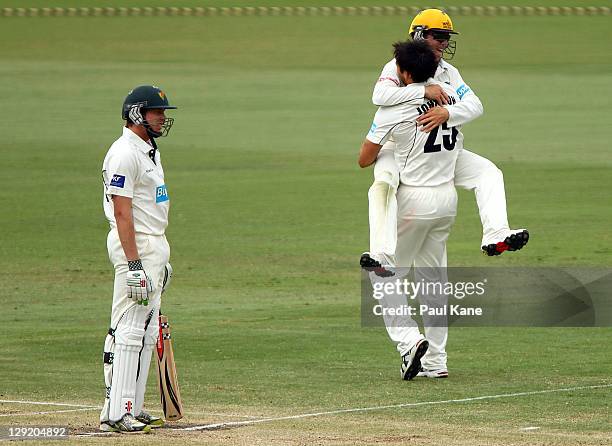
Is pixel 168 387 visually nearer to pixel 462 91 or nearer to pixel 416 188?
pixel 416 188

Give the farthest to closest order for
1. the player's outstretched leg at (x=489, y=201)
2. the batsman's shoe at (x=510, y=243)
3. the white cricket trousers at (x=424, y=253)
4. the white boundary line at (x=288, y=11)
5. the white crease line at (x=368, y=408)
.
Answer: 1. the white boundary line at (x=288, y=11)
2. the white cricket trousers at (x=424, y=253)
3. the player's outstretched leg at (x=489, y=201)
4. the batsman's shoe at (x=510, y=243)
5. the white crease line at (x=368, y=408)

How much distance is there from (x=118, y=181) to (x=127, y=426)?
150 cm

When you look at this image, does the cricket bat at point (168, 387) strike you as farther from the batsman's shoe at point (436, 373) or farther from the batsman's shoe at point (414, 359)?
the batsman's shoe at point (436, 373)

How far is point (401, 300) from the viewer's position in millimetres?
12258

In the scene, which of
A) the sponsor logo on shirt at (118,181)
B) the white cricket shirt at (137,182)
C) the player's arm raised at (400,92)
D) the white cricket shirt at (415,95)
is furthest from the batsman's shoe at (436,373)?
the sponsor logo on shirt at (118,181)

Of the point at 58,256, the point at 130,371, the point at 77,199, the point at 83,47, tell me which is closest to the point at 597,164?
the point at 77,199

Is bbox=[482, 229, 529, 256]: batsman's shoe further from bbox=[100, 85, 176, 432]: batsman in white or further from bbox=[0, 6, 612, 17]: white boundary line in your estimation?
bbox=[0, 6, 612, 17]: white boundary line

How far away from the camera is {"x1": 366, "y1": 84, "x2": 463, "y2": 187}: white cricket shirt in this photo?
1189 cm

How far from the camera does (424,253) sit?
12430mm

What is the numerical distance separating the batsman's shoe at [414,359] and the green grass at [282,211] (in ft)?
0.56

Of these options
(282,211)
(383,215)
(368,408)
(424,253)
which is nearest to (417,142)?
(383,215)

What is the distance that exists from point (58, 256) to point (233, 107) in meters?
21.3

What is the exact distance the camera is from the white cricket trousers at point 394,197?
11.8 metres

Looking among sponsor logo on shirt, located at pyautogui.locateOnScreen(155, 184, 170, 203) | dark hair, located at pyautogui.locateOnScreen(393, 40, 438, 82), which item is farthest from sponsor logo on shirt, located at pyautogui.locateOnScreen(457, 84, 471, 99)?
sponsor logo on shirt, located at pyautogui.locateOnScreen(155, 184, 170, 203)
